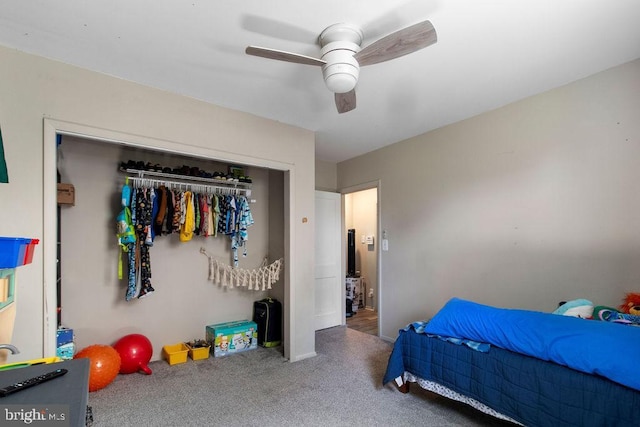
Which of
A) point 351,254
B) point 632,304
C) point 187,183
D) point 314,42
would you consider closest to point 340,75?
point 314,42

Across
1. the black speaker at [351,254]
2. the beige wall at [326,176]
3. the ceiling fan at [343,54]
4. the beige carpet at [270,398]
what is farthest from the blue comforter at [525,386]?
the black speaker at [351,254]

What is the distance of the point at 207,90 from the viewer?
270 centimetres

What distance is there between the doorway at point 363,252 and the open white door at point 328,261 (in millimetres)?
635

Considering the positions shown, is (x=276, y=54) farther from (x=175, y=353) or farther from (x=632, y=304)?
(x=175, y=353)

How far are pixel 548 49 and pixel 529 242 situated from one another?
1520mm

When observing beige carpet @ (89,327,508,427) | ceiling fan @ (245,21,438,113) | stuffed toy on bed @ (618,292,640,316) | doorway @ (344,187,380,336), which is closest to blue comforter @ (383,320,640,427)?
beige carpet @ (89,327,508,427)

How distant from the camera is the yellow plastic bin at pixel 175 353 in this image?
3.24 meters

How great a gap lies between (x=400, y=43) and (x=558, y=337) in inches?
72.7

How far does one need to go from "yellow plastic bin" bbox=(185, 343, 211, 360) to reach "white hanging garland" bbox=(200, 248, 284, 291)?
71 cm

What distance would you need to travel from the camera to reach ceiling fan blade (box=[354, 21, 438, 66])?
1567mm

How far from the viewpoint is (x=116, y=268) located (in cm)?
324

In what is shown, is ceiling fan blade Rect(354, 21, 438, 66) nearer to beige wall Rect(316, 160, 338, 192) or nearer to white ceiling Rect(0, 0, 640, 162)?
white ceiling Rect(0, 0, 640, 162)

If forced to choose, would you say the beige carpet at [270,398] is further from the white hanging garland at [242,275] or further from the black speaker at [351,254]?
the black speaker at [351,254]

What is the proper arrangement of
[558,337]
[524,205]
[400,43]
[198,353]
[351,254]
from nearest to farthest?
1. [400,43]
2. [558,337]
3. [524,205]
4. [198,353]
5. [351,254]
